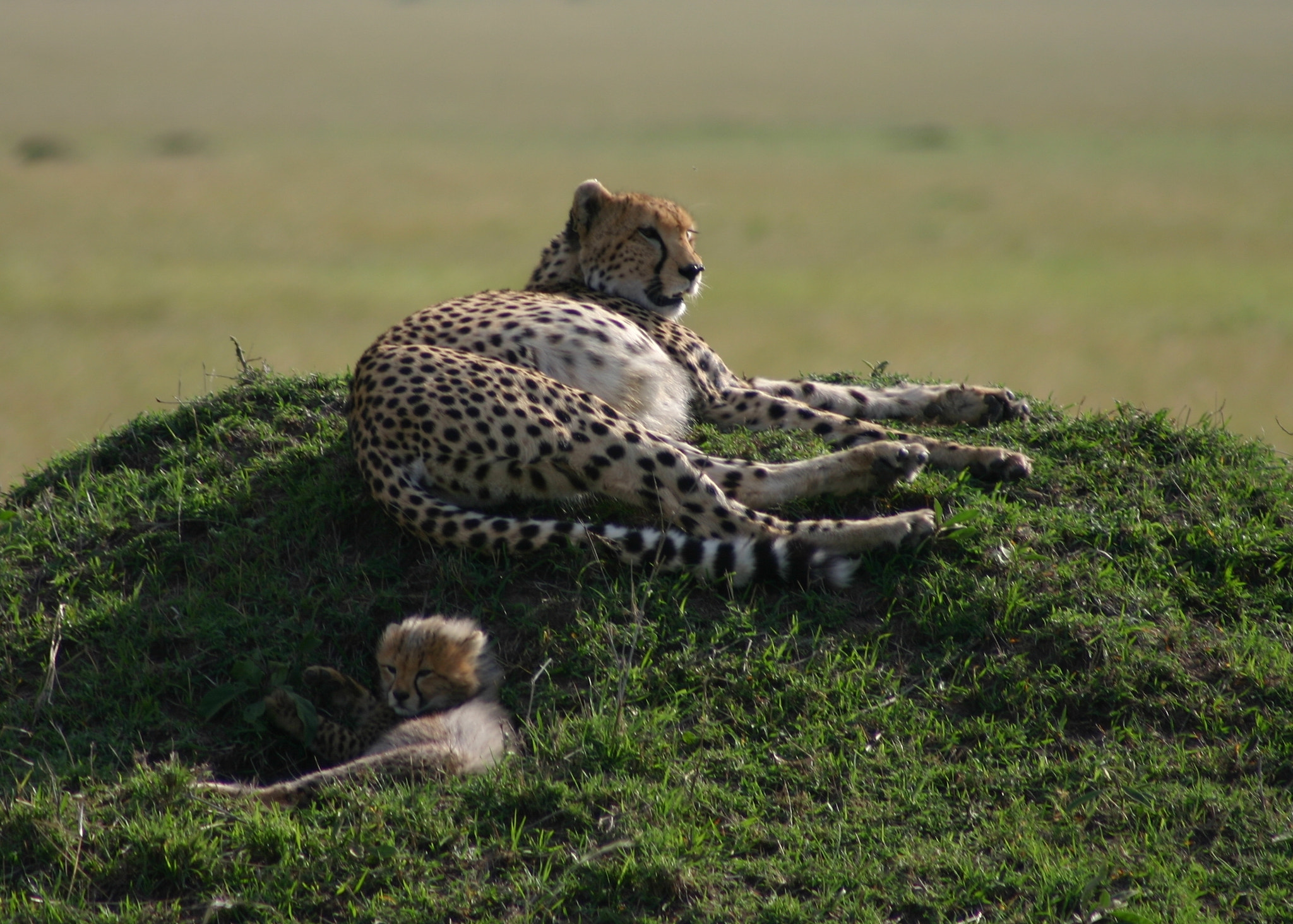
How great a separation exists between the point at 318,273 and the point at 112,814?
23026 mm

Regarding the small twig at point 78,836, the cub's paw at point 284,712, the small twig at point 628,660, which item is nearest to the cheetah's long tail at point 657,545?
the small twig at point 628,660

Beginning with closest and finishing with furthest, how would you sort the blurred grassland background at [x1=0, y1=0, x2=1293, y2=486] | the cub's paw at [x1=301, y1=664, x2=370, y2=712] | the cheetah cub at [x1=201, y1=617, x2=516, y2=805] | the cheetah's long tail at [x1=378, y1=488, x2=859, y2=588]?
the cheetah cub at [x1=201, y1=617, x2=516, y2=805], the cub's paw at [x1=301, y1=664, x2=370, y2=712], the cheetah's long tail at [x1=378, y1=488, x2=859, y2=588], the blurred grassland background at [x1=0, y1=0, x2=1293, y2=486]

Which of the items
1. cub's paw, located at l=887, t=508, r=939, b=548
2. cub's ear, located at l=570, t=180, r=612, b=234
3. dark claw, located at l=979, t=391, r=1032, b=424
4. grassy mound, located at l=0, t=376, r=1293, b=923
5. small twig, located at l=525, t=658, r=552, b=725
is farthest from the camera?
cub's ear, located at l=570, t=180, r=612, b=234

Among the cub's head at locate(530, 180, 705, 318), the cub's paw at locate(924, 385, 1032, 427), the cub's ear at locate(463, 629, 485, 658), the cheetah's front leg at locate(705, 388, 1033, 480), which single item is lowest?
the cub's ear at locate(463, 629, 485, 658)

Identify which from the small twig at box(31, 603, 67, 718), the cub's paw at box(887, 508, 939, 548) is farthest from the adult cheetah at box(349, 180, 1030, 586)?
the small twig at box(31, 603, 67, 718)

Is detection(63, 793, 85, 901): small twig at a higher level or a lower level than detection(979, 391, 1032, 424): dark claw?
lower

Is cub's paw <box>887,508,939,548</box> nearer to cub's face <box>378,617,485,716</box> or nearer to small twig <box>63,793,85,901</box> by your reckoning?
cub's face <box>378,617,485,716</box>

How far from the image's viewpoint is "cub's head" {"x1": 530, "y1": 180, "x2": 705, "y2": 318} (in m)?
5.00

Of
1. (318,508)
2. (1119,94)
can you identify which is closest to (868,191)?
(1119,94)

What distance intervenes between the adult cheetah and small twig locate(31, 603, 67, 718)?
3.03ft

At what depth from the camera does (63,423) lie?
13016 millimetres

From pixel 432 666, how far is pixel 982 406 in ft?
7.67

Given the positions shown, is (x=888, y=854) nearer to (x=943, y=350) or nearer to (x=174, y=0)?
(x=943, y=350)

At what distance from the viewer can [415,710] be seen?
3281mm
